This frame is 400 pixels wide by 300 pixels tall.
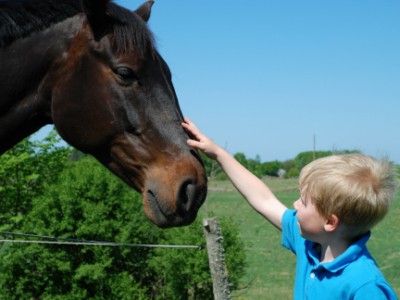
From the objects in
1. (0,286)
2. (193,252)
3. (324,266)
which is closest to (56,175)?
(0,286)

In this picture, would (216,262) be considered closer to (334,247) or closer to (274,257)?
(334,247)

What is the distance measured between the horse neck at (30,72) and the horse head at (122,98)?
33 mm

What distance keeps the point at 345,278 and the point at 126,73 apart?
1.34 m

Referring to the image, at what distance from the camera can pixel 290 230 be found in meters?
2.42

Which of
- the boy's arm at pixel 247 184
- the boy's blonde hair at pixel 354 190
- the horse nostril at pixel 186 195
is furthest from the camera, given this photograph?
the boy's arm at pixel 247 184

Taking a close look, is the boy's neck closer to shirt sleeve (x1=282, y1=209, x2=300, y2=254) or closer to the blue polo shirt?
the blue polo shirt

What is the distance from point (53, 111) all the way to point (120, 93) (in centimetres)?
35

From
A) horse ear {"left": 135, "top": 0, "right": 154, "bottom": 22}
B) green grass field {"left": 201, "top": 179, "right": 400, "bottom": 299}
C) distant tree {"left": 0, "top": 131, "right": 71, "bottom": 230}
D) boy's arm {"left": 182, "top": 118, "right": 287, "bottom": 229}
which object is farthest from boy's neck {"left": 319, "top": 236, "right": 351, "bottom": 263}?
distant tree {"left": 0, "top": 131, "right": 71, "bottom": 230}

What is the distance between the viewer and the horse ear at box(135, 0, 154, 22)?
2982 millimetres

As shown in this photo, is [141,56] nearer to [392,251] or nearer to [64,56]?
[64,56]

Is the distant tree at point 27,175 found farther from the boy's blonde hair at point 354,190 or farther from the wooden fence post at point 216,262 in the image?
the boy's blonde hair at point 354,190

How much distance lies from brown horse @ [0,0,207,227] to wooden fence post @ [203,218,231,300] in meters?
2.04

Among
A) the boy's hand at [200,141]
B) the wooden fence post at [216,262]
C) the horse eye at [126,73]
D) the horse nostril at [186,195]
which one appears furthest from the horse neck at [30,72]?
the wooden fence post at [216,262]

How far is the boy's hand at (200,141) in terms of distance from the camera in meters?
2.47
